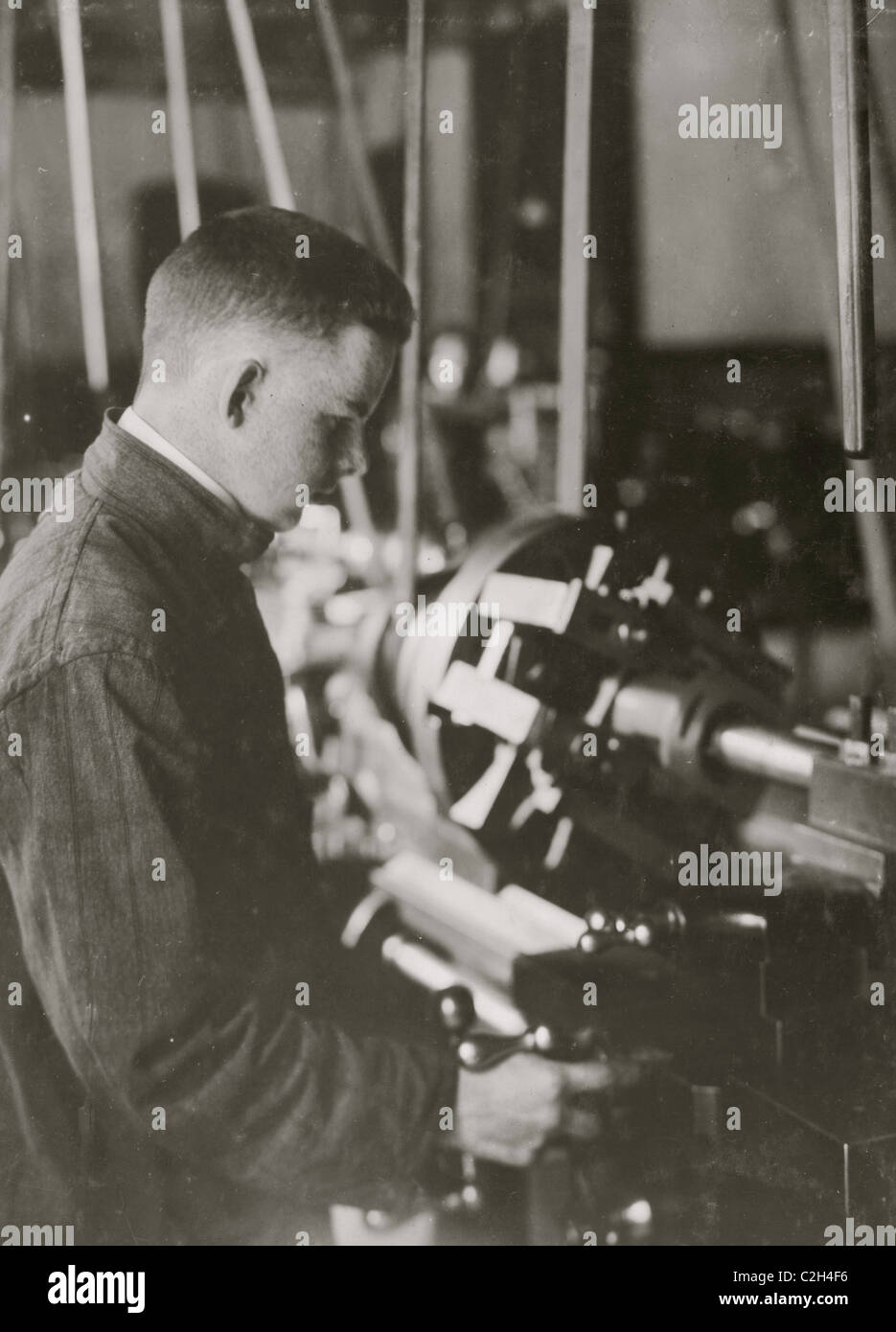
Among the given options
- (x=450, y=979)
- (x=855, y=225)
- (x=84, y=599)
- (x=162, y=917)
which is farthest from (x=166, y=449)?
(x=855, y=225)

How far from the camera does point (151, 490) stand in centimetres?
115

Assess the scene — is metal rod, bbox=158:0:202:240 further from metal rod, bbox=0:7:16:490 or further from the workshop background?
metal rod, bbox=0:7:16:490

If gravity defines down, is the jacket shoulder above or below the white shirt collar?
below

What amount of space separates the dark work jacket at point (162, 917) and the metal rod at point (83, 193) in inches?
7.8

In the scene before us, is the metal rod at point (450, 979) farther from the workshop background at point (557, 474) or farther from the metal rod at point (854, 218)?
the metal rod at point (854, 218)

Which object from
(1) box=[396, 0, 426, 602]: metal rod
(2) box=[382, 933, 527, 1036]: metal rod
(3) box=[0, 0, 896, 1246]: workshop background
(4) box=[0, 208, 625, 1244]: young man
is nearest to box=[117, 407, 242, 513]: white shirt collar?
(4) box=[0, 208, 625, 1244]: young man

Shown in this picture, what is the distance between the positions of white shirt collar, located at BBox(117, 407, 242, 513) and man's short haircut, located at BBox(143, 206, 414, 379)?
8 centimetres

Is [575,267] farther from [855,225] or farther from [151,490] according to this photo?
[151,490]

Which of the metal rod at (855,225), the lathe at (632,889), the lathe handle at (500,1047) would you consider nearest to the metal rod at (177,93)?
the lathe at (632,889)

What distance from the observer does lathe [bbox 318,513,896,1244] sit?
1226 mm

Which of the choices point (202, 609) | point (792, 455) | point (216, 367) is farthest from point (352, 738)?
point (792, 455)
